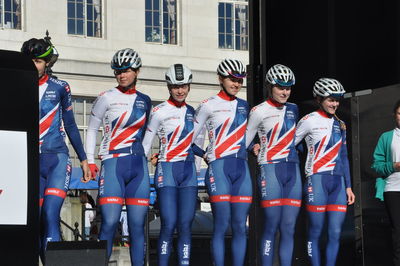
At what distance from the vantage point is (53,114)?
8.86 meters

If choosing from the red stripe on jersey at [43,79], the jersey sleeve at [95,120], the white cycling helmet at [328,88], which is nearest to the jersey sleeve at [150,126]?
the jersey sleeve at [95,120]

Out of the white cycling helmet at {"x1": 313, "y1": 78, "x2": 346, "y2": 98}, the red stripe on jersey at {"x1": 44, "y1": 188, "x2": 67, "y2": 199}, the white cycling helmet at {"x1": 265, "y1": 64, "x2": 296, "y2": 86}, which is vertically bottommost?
the red stripe on jersey at {"x1": 44, "y1": 188, "x2": 67, "y2": 199}

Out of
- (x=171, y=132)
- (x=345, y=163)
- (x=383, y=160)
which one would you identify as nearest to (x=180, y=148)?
(x=171, y=132)

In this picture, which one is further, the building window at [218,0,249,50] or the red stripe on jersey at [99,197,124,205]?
the building window at [218,0,249,50]

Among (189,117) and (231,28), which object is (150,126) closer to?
(189,117)

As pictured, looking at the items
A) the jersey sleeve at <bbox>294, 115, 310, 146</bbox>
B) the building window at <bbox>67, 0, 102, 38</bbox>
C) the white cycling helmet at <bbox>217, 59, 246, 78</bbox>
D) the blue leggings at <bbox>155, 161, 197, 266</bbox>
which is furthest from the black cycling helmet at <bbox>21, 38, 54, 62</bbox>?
the building window at <bbox>67, 0, 102, 38</bbox>

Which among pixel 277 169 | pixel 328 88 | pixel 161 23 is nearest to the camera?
pixel 277 169

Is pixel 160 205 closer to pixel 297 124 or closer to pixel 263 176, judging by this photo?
pixel 263 176

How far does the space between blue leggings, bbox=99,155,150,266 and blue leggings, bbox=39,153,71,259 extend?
15.8 inches

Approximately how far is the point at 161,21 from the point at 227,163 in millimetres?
16690

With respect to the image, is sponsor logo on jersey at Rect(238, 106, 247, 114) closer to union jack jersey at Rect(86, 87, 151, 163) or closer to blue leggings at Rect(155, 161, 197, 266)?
blue leggings at Rect(155, 161, 197, 266)

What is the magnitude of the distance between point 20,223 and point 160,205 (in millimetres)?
5072

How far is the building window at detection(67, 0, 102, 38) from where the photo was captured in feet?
78.9

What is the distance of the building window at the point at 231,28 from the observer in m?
27.6
